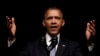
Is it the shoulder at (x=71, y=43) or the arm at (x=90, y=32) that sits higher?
the arm at (x=90, y=32)

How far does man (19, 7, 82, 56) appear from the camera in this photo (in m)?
2.08

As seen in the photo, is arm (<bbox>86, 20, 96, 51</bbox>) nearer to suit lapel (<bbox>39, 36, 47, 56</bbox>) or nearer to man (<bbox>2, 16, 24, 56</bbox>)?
suit lapel (<bbox>39, 36, 47, 56</bbox>)

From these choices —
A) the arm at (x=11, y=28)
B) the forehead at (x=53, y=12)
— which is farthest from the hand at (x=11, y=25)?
the forehead at (x=53, y=12)

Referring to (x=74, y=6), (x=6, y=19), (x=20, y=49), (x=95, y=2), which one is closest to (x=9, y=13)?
(x=6, y=19)

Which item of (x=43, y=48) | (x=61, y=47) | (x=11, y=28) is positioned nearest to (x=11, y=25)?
(x=11, y=28)

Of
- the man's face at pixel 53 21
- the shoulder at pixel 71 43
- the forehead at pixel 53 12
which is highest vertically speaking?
the forehead at pixel 53 12

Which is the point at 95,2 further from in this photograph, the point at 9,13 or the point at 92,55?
the point at 9,13

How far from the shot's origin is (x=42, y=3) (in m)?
2.30

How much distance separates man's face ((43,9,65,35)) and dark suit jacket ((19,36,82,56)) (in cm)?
10

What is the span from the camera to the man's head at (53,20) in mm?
2065

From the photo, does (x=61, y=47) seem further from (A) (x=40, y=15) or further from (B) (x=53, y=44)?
(A) (x=40, y=15)

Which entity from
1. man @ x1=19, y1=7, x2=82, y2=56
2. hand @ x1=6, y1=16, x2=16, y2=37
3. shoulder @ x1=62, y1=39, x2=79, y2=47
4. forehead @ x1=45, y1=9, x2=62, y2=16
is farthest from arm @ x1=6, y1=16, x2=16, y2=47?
shoulder @ x1=62, y1=39, x2=79, y2=47

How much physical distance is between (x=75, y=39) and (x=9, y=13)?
1.66 feet

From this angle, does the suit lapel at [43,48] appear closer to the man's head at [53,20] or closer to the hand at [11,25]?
the man's head at [53,20]
